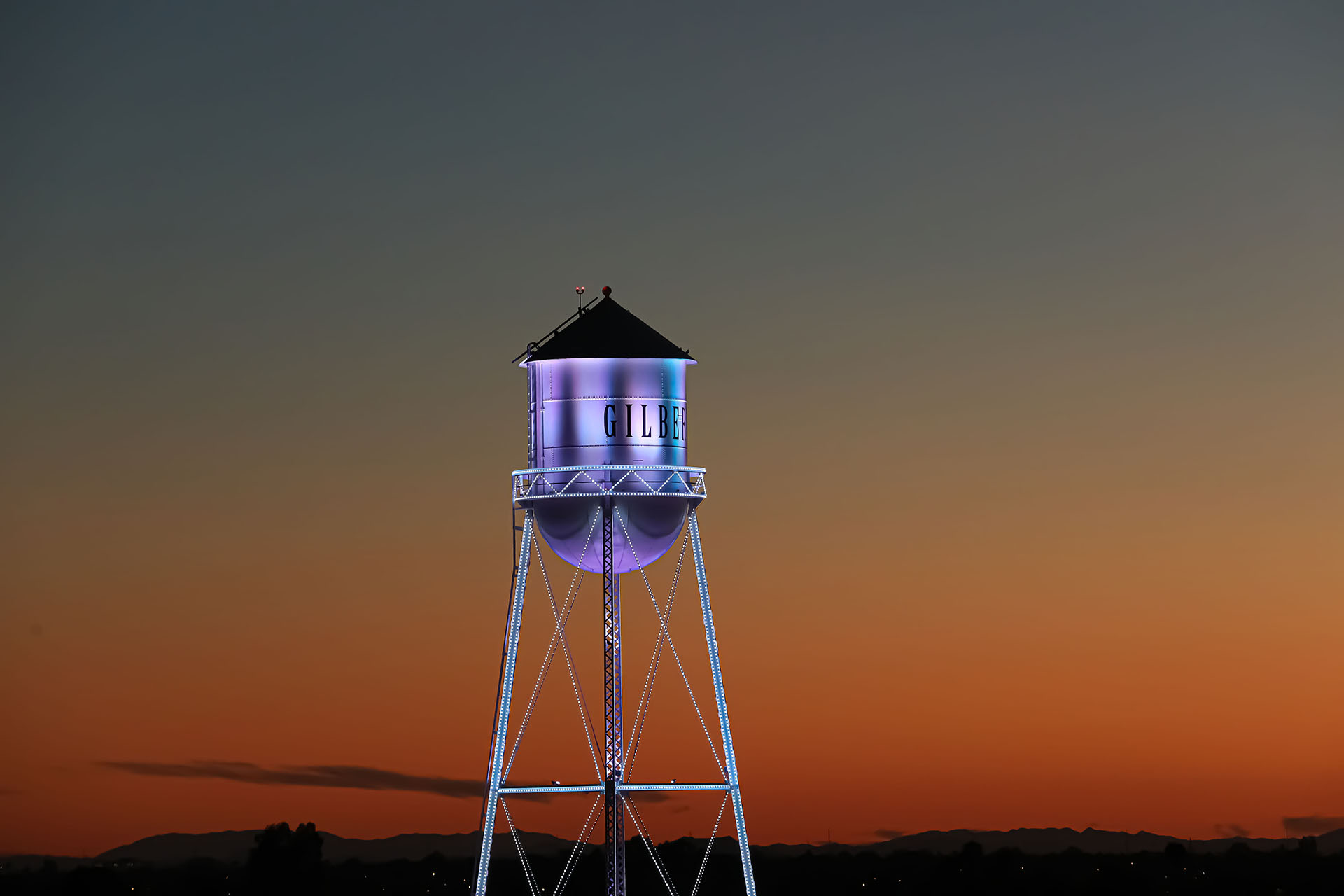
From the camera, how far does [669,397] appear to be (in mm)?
66000

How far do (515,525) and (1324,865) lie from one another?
142227 millimetres

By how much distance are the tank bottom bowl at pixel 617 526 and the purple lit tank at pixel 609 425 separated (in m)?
0.02

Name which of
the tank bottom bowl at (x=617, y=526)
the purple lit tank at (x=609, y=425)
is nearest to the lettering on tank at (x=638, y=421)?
the purple lit tank at (x=609, y=425)

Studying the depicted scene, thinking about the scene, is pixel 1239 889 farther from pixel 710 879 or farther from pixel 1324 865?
pixel 710 879

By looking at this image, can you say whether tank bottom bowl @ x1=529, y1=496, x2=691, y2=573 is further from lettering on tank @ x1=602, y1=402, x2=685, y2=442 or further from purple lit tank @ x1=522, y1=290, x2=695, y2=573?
lettering on tank @ x1=602, y1=402, x2=685, y2=442

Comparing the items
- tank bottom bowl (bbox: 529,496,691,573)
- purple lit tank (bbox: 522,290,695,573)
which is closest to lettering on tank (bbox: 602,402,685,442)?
purple lit tank (bbox: 522,290,695,573)

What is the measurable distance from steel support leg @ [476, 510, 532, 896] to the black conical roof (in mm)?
5022

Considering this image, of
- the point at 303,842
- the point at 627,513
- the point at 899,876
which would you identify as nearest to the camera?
the point at 627,513

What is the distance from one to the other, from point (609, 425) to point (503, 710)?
9.20 metres

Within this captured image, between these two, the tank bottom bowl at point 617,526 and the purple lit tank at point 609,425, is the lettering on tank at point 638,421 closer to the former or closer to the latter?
the purple lit tank at point 609,425

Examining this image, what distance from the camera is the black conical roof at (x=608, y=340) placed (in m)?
65.3

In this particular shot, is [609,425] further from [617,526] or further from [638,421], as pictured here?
[617,526]

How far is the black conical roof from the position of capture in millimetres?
65312

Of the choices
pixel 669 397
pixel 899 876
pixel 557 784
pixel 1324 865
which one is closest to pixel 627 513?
pixel 669 397
